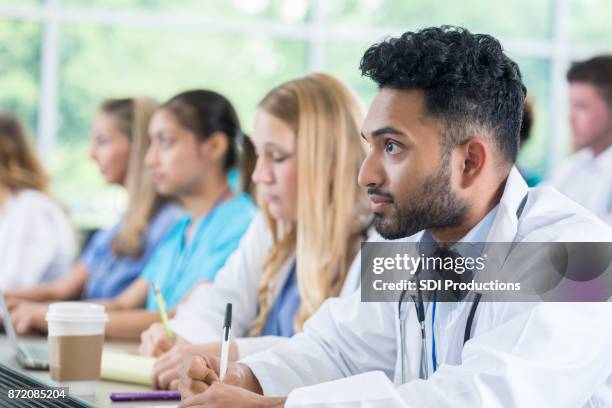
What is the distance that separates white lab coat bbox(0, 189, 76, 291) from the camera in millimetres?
3482

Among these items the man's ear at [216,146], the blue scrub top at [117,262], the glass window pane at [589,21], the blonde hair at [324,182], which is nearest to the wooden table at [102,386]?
the blonde hair at [324,182]

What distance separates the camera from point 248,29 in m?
5.99

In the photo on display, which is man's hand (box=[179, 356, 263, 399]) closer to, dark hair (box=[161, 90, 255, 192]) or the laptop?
the laptop

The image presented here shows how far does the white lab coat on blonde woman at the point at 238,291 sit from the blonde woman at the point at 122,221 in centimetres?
83

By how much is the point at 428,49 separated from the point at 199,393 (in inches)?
25.7

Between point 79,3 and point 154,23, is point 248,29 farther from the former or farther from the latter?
point 79,3

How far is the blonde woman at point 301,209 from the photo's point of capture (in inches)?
82.4

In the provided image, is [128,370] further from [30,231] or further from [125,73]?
[125,73]

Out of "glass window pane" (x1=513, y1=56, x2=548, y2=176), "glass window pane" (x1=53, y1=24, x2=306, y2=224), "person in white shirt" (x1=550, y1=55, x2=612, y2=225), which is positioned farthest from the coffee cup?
"glass window pane" (x1=513, y1=56, x2=548, y2=176)

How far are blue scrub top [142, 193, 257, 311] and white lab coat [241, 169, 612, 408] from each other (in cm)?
111

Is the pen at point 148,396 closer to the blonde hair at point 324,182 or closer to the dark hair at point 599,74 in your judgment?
the blonde hair at point 324,182

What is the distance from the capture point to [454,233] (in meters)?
1.49

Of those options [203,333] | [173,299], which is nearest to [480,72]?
[203,333]

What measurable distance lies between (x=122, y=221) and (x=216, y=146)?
2.07ft
